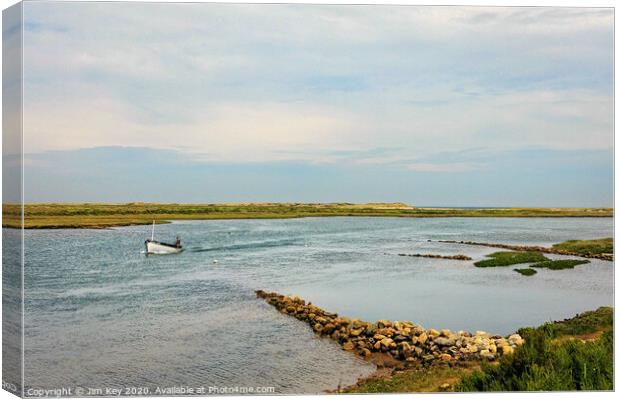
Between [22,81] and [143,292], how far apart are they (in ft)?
11.4

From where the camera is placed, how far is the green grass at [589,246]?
9.93 metres

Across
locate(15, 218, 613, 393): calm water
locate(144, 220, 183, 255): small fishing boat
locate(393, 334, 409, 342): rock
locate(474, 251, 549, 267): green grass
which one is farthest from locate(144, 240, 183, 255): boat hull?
locate(474, 251, 549, 267): green grass

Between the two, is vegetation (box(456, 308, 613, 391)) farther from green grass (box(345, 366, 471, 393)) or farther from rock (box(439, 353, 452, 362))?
rock (box(439, 353, 452, 362))

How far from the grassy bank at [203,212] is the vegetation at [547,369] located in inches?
94.8

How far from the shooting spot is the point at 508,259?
1302 centimetres

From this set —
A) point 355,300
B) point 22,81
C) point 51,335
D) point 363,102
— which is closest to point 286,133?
point 363,102

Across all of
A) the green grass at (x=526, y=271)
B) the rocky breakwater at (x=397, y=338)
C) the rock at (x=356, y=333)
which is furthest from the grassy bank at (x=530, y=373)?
the green grass at (x=526, y=271)

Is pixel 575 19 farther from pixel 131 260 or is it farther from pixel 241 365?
pixel 131 260

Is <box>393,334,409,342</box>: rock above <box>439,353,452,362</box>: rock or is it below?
above

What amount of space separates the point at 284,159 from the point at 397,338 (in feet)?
10.9

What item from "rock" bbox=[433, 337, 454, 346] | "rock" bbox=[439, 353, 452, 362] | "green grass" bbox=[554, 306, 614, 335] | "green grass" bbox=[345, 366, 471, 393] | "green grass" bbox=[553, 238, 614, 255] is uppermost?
"green grass" bbox=[553, 238, 614, 255]

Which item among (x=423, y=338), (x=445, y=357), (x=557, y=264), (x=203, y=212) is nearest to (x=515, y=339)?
(x=445, y=357)

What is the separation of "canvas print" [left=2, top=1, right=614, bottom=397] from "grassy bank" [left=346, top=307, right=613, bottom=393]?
3cm

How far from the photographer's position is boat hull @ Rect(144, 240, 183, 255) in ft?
36.8
